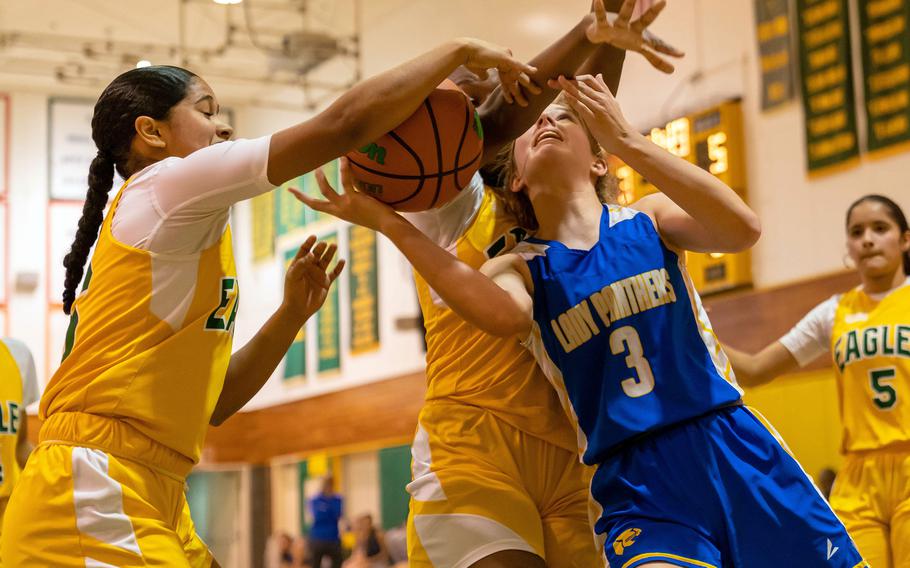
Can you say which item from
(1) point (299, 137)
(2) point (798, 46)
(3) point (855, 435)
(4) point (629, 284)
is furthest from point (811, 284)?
(1) point (299, 137)

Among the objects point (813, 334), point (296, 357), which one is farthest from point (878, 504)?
point (296, 357)

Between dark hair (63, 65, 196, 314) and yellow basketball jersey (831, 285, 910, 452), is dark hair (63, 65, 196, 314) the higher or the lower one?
the higher one

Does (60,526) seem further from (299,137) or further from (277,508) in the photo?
(277,508)

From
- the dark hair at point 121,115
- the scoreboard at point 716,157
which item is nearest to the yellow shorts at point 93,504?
the dark hair at point 121,115

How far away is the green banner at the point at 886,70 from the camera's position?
8.82 metres

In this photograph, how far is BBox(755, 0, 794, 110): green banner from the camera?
984cm

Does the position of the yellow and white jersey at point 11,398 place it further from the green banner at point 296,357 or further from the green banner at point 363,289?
the green banner at point 296,357

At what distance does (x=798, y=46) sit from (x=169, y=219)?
25.5 ft

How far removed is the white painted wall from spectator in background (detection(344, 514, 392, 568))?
230cm

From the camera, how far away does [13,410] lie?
5.63 metres

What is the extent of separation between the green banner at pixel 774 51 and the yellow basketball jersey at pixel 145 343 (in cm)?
762

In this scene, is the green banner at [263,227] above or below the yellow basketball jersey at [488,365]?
above

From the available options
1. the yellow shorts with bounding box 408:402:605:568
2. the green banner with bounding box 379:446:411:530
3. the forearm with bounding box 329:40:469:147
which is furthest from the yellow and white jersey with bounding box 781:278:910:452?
the green banner with bounding box 379:446:411:530

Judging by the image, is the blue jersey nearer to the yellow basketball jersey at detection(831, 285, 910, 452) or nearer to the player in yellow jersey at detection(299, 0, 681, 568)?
the player in yellow jersey at detection(299, 0, 681, 568)
